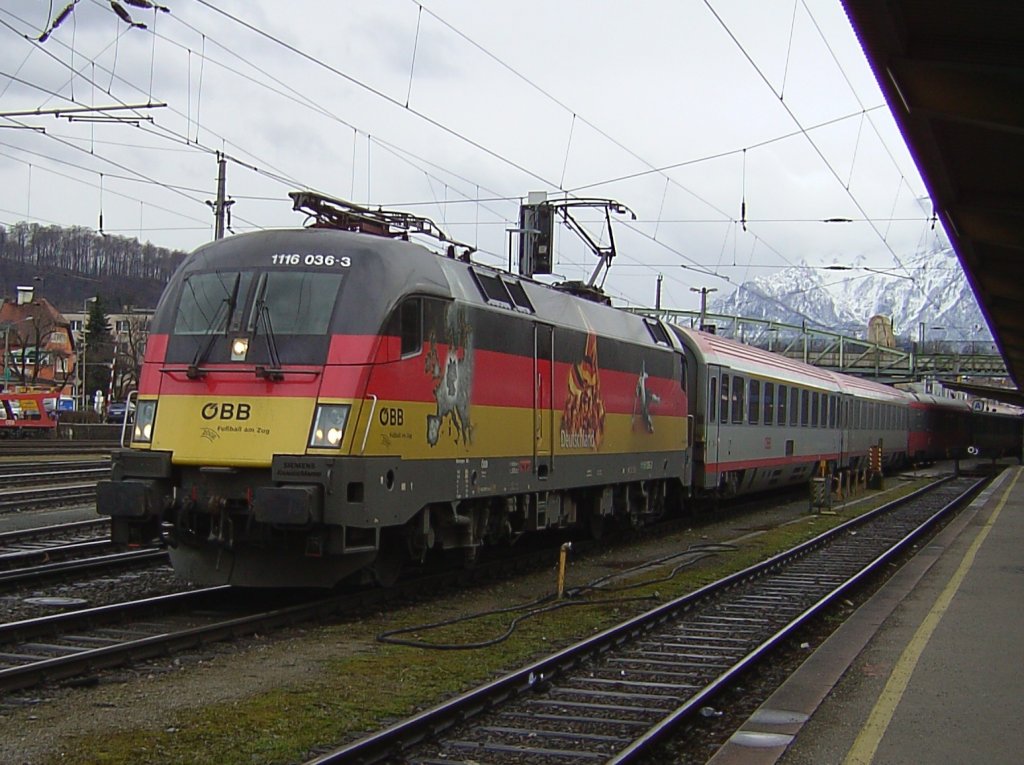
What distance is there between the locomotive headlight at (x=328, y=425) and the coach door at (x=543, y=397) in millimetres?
4289

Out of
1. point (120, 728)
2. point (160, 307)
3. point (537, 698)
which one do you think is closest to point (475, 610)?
point (537, 698)

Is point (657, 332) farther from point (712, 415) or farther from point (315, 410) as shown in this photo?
point (315, 410)

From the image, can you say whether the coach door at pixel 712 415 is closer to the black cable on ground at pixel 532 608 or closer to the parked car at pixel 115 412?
the black cable on ground at pixel 532 608

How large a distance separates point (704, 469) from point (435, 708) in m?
15.3

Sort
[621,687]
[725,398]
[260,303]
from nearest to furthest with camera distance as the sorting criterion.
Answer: [621,687] < [260,303] < [725,398]

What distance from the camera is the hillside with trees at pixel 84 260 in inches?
2601

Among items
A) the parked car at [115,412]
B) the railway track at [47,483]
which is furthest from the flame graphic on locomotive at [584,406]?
the parked car at [115,412]

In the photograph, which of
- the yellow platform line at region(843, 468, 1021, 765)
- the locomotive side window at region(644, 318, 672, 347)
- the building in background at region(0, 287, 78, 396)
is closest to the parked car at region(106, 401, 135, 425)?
the building in background at region(0, 287, 78, 396)

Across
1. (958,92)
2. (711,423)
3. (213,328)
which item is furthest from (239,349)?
(711,423)

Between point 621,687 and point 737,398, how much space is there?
1603 cm

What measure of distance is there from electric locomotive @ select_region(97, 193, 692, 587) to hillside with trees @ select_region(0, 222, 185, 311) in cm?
5345

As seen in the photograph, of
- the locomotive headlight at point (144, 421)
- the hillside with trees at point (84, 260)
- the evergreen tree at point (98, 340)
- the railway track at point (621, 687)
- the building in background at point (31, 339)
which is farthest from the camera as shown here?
the evergreen tree at point (98, 340)

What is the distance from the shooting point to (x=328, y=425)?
35.1ft

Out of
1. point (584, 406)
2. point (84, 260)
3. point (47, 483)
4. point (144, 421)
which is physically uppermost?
point (84, 260)
